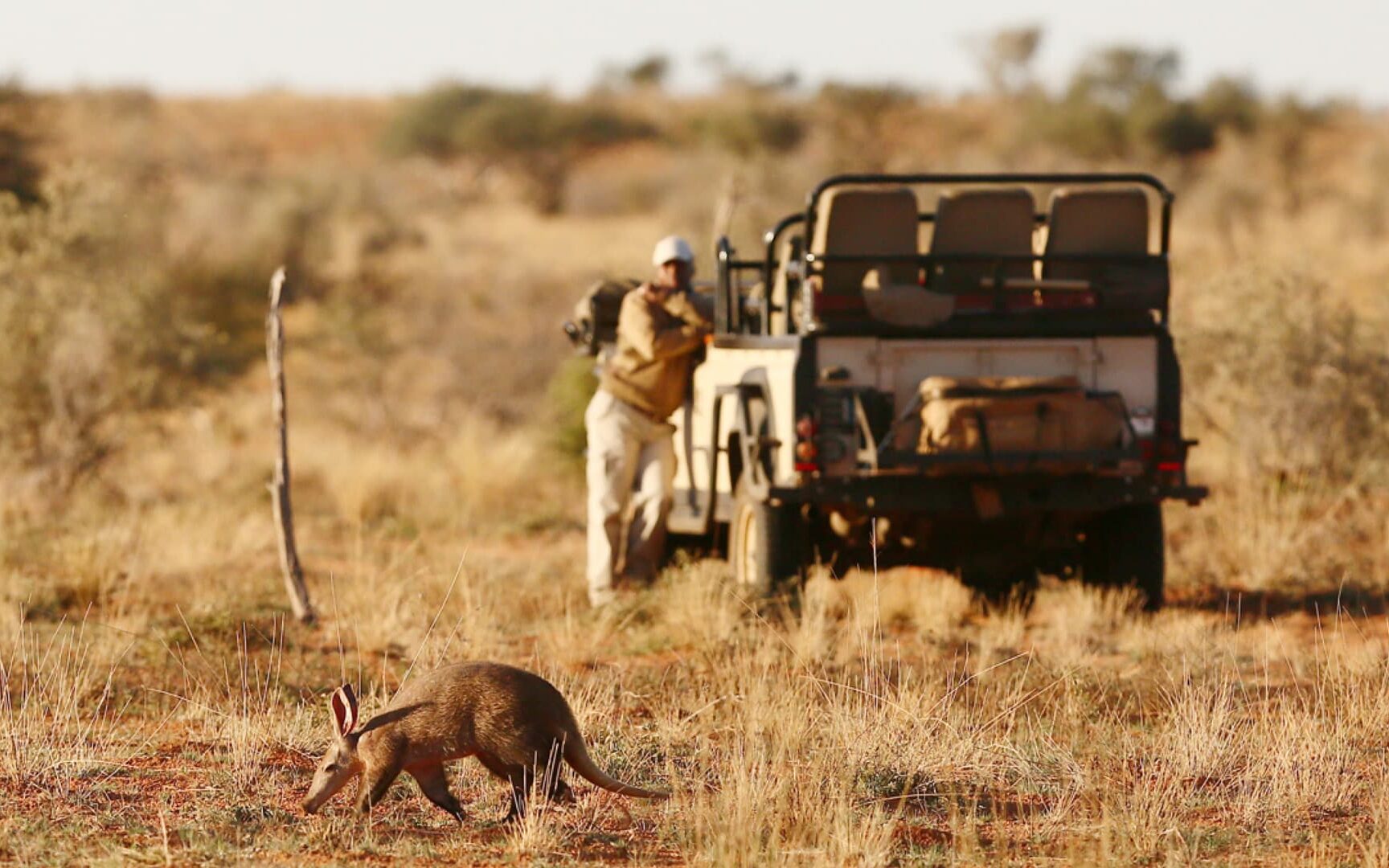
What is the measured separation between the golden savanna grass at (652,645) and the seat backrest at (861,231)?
1.54 metres

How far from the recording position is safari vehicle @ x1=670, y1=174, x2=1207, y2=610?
915cm

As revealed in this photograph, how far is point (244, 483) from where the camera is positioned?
53.2ft

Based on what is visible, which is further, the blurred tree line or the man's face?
the blurred tree line

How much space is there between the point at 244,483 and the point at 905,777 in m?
10.8

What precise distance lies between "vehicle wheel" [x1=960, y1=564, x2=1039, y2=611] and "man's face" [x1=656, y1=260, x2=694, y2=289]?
2.21 m

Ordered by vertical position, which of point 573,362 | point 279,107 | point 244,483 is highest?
point 279,107

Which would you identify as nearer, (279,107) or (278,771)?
(278,771)

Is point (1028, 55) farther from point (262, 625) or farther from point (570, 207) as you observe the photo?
point (262, 625)

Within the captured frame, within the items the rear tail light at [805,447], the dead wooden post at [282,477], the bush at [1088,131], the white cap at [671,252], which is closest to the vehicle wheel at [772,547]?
the rear tail light at [805,447]

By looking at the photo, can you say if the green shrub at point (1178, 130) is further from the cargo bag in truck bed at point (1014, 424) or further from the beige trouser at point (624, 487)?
the cargo bag in truck bed at point (1014, 424)

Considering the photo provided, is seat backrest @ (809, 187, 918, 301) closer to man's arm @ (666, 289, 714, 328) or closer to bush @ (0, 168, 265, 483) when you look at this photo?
man's arm @ (666, 289, 714, 328)

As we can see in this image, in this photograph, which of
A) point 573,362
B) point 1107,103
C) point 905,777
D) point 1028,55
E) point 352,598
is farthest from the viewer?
point 1028,55

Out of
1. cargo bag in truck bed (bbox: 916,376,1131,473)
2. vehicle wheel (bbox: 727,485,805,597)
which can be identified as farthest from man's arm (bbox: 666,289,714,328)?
cargo bag in truck bed (bbox: 916,376,1131,473)

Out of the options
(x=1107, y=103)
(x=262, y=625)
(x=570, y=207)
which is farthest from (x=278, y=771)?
(x=1107, y=103)
